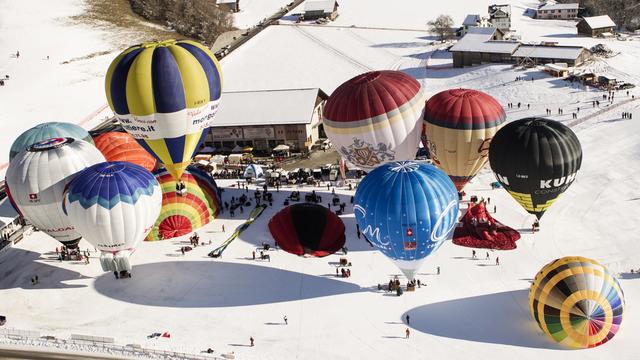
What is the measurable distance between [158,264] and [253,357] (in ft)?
37.1

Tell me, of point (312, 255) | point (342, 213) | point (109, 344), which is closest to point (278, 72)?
point (342, 213)

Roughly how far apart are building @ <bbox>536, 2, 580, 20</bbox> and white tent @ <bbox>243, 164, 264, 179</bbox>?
71.1 metres

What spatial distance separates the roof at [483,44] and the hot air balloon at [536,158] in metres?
40.4

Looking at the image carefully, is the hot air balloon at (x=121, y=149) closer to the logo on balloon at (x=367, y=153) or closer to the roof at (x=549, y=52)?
the logo on balloon at (x=367, y=153)

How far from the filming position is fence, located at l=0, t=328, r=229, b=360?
98.0 ft

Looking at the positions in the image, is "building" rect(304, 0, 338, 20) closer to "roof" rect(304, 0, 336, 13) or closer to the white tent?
"roof" rect(304, 0, 336, 13)

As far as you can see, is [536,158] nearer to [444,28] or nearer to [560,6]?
[444,28]

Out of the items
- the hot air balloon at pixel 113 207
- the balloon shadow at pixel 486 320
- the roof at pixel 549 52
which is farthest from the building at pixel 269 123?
the balloon shadow at pixel 486 320

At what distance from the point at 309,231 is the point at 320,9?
76.8 metres

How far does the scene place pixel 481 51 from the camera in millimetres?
75312

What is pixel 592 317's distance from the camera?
2777cm

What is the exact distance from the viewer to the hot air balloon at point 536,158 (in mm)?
35156

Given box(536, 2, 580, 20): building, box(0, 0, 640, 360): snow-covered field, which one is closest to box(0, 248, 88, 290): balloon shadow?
box(0, 0, 640, 360): snow-covered field

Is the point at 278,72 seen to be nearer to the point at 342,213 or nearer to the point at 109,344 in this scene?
the point at 342,213
